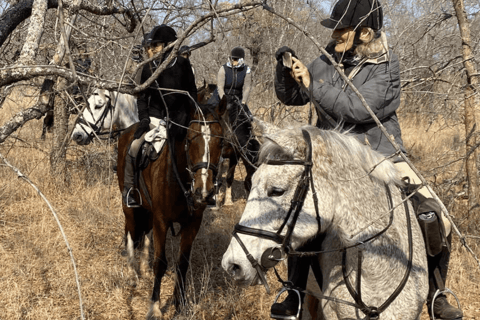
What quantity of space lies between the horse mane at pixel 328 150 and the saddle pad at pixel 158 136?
295 cm

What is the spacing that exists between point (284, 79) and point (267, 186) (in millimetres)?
1209

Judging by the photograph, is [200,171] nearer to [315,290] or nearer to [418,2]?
[315,290]

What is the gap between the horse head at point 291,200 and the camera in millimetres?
2285

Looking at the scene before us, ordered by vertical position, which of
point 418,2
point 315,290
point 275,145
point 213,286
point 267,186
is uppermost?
point 418,2

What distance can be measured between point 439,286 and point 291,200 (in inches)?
50.3

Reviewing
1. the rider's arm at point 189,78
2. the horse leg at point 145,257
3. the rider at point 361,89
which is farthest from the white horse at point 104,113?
the rider at point 361,89

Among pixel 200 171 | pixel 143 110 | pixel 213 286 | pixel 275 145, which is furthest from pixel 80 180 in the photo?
pixel 275 145

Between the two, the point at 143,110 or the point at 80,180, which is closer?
the point at 143,110

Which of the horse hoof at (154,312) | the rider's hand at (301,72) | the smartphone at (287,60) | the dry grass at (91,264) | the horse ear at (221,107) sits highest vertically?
the horse ear at (221,107)

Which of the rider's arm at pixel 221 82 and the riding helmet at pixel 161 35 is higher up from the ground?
the rider's arm at pixel 221 82

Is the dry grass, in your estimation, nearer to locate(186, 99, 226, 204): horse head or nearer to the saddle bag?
locate(186, 99, 226, 204): horse head

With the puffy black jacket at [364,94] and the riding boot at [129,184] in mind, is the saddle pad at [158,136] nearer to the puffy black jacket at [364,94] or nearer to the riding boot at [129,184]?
the riding boot at [129,184]

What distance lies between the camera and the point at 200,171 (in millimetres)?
4660

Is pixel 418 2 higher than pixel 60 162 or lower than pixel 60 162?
higher
